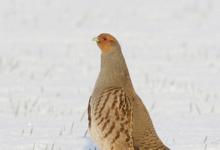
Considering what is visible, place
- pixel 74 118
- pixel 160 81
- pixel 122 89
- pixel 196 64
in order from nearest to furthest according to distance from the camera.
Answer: pixel 122 89
pixel 74 118
pixel 160 81
pixel 196 64

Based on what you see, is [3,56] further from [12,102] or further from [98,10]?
[98,10]

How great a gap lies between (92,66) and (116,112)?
25.4ft

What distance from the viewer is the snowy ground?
776cm

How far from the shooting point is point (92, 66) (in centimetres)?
1358

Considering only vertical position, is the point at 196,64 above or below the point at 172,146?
above

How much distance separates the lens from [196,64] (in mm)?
13969

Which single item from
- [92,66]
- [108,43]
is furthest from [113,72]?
[92,66]

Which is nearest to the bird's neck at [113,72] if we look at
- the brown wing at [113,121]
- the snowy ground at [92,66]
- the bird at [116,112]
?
the bird at [116,112]

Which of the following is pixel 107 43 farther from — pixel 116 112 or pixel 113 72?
pixel 116 112

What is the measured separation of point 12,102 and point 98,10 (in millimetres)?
12040

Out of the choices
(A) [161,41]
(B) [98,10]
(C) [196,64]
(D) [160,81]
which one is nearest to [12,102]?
(D) [160,81]

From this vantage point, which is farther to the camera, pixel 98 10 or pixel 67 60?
pixel 98 10

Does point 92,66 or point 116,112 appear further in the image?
point 92,66

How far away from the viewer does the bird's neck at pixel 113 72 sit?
6.04 m
